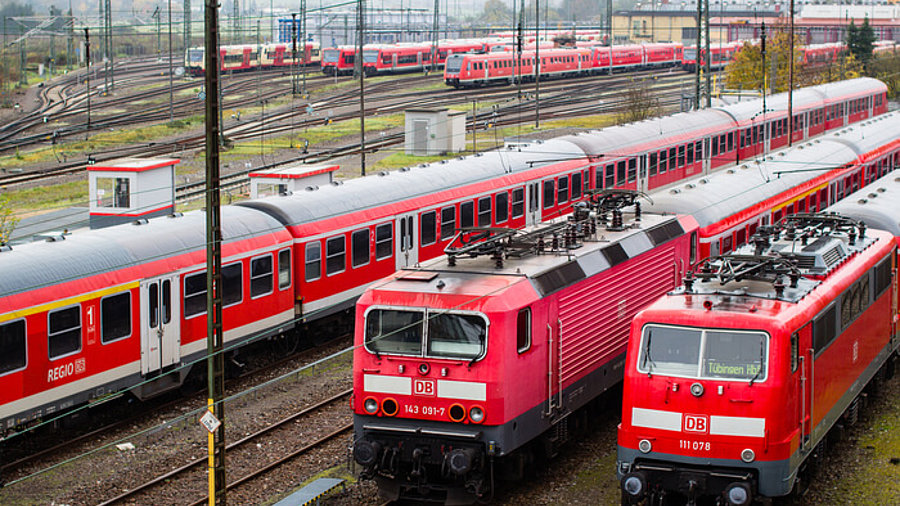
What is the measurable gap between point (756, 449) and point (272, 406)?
437 inches

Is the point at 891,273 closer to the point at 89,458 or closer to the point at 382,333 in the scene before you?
the point at 382,333

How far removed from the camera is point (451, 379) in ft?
52.5

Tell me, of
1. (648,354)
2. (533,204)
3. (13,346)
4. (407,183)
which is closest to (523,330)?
(648,354)

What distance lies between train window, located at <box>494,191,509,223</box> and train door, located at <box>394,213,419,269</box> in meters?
4.17

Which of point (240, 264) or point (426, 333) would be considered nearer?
point (426, 333)

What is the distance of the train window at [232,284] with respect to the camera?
2364 cm

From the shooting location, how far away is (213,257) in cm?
1551

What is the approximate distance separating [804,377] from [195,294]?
40.8 feet

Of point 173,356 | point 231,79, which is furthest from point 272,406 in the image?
point 231,79

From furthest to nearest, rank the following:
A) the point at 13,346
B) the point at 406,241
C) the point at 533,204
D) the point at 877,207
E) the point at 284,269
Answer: the point at 533,204, the point at 406,241, the point at 284,269, the point at 877,207, the point at 13,346

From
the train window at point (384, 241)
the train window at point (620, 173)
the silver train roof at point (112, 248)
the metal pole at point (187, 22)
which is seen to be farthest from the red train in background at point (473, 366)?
the metal pole at point (187, 22)

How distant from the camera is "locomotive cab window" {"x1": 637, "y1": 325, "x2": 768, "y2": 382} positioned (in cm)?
1472

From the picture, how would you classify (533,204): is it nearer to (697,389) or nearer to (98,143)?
(697,389)

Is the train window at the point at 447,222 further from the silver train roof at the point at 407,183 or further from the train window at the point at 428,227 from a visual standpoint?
the silver train roof at the point at 407,183
